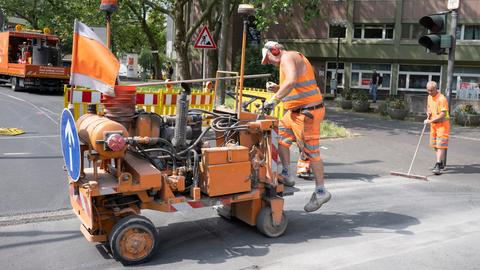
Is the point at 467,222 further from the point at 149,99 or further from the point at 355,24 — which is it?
the point at 355,24

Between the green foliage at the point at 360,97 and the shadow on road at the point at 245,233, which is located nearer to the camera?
the shadow on road at the point at 245,233

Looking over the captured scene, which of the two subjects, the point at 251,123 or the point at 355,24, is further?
the point at 355,24

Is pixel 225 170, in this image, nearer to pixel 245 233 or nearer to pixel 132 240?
pixel 245 233

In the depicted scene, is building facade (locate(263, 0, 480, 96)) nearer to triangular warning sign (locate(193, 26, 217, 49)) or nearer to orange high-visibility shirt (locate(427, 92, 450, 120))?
triangular warning sign (locate(193, 26, 217, 49))

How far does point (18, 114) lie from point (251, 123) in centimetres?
1206

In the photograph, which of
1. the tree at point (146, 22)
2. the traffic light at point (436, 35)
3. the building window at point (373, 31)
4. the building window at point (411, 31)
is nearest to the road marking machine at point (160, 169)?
the traffic light at point (436, 35)

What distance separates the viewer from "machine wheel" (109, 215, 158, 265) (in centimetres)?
469

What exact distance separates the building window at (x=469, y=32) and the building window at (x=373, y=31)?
181 inches

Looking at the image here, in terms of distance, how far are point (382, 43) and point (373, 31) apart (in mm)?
1256

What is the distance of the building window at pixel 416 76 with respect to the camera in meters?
36.1

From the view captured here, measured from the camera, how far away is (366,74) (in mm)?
38062

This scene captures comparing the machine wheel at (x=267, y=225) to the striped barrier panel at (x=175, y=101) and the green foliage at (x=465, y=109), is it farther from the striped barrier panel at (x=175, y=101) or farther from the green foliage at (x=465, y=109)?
the green foliage at (x=465, y=109)

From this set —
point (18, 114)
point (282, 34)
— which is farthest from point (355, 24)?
point (18, 114)

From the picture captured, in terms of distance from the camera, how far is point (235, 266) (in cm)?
479
